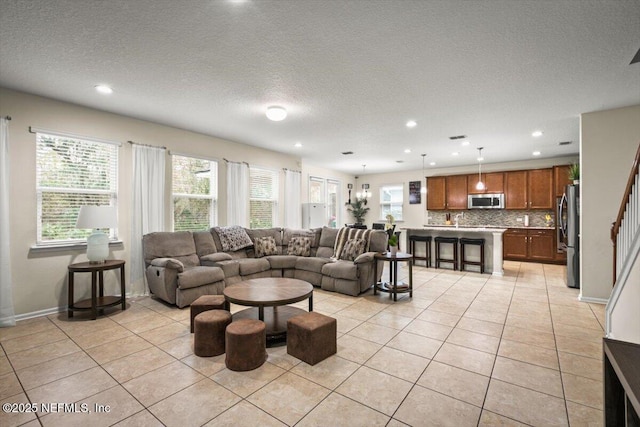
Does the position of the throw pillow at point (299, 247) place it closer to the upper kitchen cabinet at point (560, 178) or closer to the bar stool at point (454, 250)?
the bar stool at point (454, 250)

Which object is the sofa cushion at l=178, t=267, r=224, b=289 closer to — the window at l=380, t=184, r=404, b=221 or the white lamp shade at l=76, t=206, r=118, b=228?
the white lamp shade at l=76, t=206, r=118, b=228

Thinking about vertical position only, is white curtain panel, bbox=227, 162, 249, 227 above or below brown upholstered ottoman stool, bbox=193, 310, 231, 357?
above

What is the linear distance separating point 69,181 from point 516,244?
958cm

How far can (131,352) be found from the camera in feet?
8.82

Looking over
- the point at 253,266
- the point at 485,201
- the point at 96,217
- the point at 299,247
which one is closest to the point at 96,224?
the point at 96,217

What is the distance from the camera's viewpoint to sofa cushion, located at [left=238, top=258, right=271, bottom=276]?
188 inches

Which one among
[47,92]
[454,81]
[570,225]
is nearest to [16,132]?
[47,92]

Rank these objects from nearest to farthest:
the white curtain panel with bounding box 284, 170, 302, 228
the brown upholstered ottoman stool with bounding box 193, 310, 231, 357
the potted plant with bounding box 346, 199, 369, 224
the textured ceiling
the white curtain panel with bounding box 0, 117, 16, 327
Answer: the textured ceiling, the brown upholstered ottoman stool with bounding box 193, 310, 231, 357, the white curtain panel with bounding box 0, 117, 16, 327, the white curtain panel with bounding box 284, 170, 302, 228, the potted plant with bounding box 346, 199, 369, 224

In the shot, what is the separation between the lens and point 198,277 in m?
4.03

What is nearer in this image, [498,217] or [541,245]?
[541,245]

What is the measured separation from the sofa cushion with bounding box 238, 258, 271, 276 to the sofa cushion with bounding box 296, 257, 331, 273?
1.84 ft

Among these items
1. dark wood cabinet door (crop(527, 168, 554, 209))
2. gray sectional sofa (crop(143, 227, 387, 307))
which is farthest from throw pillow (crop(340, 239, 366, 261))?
dark wood cabinet door (crop(527, 168, 554, 209))

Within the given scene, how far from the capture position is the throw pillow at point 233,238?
516 centimetres

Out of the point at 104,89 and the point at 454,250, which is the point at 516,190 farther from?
the point at 104,89
